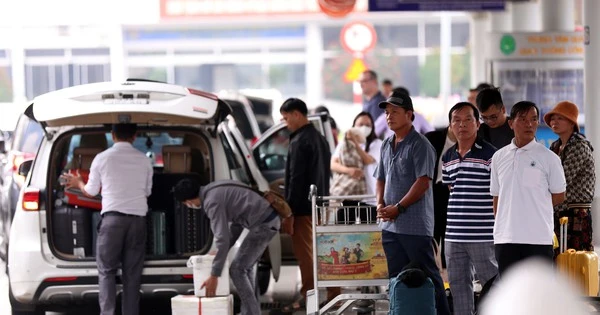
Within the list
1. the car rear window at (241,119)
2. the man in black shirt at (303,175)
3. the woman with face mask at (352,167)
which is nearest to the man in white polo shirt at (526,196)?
the man in black shirt at (303,175)

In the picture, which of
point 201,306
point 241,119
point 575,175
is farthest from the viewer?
point 241,119

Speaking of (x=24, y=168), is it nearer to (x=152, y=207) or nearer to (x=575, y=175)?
(x=152, y=207)

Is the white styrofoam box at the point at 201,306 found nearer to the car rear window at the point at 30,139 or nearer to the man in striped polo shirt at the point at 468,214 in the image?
the man in striped polo shirt at the point at 468,214

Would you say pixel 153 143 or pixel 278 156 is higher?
pixel 153 143

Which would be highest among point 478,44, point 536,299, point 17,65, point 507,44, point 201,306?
point 17,65

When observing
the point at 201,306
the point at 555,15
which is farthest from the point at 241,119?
the point at 201,306

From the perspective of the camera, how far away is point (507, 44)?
21391mm

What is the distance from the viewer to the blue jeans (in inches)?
376

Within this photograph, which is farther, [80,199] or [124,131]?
[80,199]

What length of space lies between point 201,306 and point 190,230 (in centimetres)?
93

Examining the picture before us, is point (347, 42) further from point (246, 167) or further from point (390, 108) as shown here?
point (390, 108)

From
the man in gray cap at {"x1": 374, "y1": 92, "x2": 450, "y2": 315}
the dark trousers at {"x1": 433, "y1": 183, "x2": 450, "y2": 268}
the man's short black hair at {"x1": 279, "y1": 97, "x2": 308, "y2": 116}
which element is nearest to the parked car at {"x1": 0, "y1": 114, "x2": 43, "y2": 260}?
the man's short black hair at {"x1": 279, "y1": 97, "x2": 308, "y2": 116}

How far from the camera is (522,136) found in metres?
Answer: 8.95

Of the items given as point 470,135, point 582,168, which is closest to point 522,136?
point 470,135
